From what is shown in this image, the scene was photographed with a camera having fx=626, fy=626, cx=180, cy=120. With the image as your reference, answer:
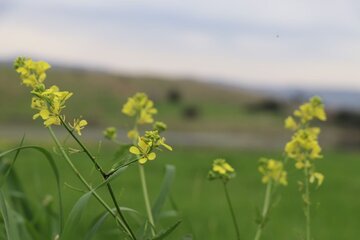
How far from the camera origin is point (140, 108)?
1.40 meters

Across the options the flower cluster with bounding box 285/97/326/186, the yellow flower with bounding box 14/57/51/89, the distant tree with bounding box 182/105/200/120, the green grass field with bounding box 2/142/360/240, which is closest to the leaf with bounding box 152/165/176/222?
the flower cluster with bounding box 285/97/326/186

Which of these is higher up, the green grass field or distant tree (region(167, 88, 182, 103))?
distant tree (region(167, 88, 182, 103))

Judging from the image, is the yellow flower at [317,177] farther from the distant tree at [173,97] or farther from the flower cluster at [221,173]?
the distant tree at [173,97]

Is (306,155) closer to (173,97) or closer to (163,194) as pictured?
(163,194)

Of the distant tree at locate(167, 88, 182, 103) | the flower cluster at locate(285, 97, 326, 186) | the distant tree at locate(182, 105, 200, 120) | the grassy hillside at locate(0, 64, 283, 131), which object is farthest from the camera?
the distant tree at locate(167, 88, 182, 103)

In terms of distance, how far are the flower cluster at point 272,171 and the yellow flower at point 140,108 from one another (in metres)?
0.26

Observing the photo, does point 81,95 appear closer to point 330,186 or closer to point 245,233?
point 330,186

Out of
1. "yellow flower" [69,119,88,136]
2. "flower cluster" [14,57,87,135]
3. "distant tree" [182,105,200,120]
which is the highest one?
"distant tree" [182,105,200,120]

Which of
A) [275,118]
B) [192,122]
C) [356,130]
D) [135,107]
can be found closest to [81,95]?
[192,122]

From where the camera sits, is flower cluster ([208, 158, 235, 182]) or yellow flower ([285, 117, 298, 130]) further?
yellow flower ([285, 117, 298, 130])

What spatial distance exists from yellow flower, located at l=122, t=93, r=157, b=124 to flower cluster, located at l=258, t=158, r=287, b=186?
0.26m

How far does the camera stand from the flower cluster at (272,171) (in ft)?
4.36

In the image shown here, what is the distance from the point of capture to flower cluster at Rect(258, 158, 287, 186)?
1.33 m

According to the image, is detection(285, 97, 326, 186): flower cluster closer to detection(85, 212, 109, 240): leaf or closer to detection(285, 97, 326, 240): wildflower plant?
detection(285, 97, 326, 240): wildflower plant
